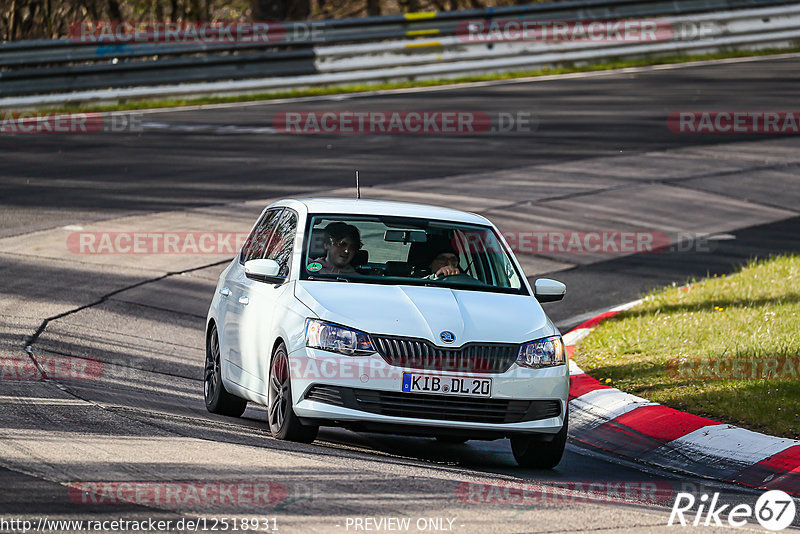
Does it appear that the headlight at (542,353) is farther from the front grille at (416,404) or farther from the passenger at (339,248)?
the passenger at (339,248)

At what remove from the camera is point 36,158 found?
19859 millimetres

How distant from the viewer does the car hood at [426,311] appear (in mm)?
7512

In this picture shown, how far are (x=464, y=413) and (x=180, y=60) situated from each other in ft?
64.4

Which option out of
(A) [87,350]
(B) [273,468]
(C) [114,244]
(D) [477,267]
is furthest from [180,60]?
(B) [273,468]

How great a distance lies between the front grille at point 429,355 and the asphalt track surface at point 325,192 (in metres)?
0.60

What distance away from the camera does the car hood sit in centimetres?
751

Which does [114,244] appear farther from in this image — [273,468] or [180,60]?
[180,60]

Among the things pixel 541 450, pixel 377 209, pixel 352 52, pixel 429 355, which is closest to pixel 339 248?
pixel 377 209

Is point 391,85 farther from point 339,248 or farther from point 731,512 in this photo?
point 731,512

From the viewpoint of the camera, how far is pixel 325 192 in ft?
57.6

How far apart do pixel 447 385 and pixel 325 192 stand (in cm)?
1036

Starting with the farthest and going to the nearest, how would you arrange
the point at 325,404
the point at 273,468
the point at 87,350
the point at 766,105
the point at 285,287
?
the point at 766,105, the point at 87,350, the point at 285,287, the point at 325,404, the point at 273,468

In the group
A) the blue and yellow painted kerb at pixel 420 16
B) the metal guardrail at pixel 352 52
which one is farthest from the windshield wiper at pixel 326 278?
the blue and yellow painted kerb at pixel 420 16

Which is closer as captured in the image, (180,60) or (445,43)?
(180,60)
